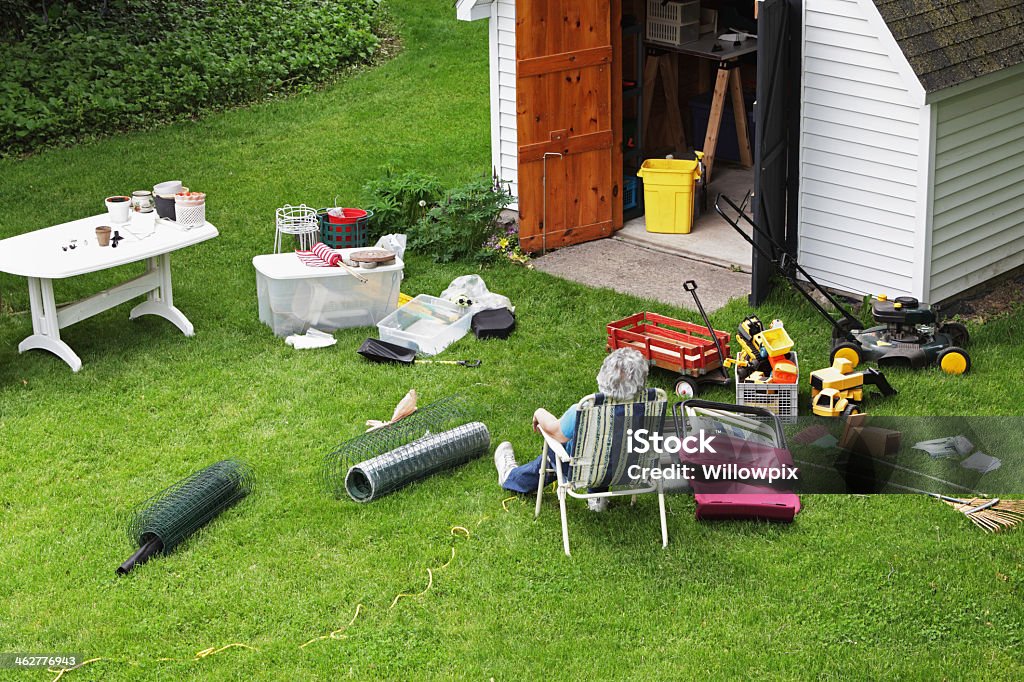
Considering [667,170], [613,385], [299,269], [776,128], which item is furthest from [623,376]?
[667,170]

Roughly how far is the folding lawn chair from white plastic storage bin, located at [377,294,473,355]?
2984 mm

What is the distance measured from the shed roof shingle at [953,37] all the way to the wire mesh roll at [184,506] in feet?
18.7

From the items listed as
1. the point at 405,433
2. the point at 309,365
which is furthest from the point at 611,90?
the point at 405,433

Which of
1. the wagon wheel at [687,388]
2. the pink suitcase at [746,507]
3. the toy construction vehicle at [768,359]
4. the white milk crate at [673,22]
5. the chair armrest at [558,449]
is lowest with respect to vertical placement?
the pink suitcase at [746,507]

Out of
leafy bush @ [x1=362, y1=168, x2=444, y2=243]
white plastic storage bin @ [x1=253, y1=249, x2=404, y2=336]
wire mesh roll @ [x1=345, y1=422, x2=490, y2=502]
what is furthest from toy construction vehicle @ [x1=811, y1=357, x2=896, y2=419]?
leafy bush @ [x1=362, y1=168, x2=444, y2=243]

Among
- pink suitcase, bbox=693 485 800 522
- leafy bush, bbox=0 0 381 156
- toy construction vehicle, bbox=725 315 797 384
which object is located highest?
leafy bush, bbox=0 0 381 156

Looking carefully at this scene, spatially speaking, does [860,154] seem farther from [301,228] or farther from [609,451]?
[301,228]

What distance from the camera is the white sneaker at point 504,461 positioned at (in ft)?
24.9

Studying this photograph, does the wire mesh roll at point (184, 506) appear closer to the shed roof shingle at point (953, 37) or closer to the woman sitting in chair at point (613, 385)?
the woman sitting in chair at point (613, 385)

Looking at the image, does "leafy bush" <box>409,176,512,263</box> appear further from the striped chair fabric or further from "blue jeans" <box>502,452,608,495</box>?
the striped chair fabric

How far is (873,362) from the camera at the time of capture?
9.02 metres

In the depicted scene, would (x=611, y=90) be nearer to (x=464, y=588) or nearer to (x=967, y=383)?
(x=967, y=383)

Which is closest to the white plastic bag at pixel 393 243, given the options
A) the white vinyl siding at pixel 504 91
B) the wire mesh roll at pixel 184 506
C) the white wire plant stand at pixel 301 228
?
the white wire plant stand at pixel 301 228

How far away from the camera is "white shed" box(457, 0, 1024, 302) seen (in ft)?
30.9
